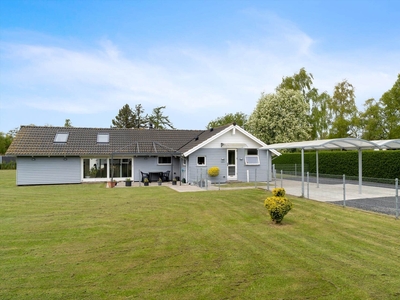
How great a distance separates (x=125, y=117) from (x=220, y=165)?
144 ft

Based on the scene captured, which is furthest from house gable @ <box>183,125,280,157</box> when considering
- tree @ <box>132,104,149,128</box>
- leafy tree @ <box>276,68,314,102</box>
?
tree @ <box>132,104,149,128</box>

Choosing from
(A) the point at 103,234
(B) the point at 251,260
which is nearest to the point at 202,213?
(A) the point at 103,234

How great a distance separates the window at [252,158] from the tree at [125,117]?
143 ft

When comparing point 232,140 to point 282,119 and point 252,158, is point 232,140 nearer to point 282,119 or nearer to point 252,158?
point 252,158

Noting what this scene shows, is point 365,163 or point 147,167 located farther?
point 147,167

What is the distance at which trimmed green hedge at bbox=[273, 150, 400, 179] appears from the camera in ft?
64.7

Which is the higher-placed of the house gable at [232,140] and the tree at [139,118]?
the tree at [139,118]

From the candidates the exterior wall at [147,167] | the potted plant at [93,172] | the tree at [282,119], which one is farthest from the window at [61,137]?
the tree at [282,119]

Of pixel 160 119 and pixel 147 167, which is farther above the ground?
pixel 160 119

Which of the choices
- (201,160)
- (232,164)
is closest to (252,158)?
(232,164)

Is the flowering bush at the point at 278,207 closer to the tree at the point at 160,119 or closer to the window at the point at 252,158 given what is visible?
the window at the point at 252,158

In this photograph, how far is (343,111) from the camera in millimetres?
39281

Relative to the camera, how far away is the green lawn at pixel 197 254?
4.60 meters

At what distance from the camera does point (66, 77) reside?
22188mm
